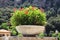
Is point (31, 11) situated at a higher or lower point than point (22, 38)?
higher

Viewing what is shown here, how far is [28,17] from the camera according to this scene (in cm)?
669

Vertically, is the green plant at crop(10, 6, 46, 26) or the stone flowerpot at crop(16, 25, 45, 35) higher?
the green plant at crop(10, 6, 46, 26)

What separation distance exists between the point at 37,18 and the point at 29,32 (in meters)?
0.43

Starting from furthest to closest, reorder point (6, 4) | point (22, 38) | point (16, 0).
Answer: point (16, 0) → point (6, 4) → point (22, 38)

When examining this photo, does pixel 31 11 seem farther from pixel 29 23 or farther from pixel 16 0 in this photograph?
pixel 16 0

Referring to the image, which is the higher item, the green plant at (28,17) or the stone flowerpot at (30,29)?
the green plant at (28,17)

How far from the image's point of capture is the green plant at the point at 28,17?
21.8 ft

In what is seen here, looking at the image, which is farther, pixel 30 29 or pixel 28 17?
pixel 28 17

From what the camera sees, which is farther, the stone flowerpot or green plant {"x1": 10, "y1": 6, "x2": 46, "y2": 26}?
green plant {"x1": 10, "y1": 6, "x2": 46, "y2": 26}

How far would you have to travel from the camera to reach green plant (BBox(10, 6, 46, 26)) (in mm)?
6645

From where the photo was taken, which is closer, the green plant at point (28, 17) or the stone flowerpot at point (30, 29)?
A: the stone flowerpot at point (30, 29)

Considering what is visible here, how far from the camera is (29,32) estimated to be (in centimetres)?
639

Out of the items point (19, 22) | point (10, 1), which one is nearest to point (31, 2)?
point (10, 1)

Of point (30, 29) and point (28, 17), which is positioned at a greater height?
point (28, 17)
